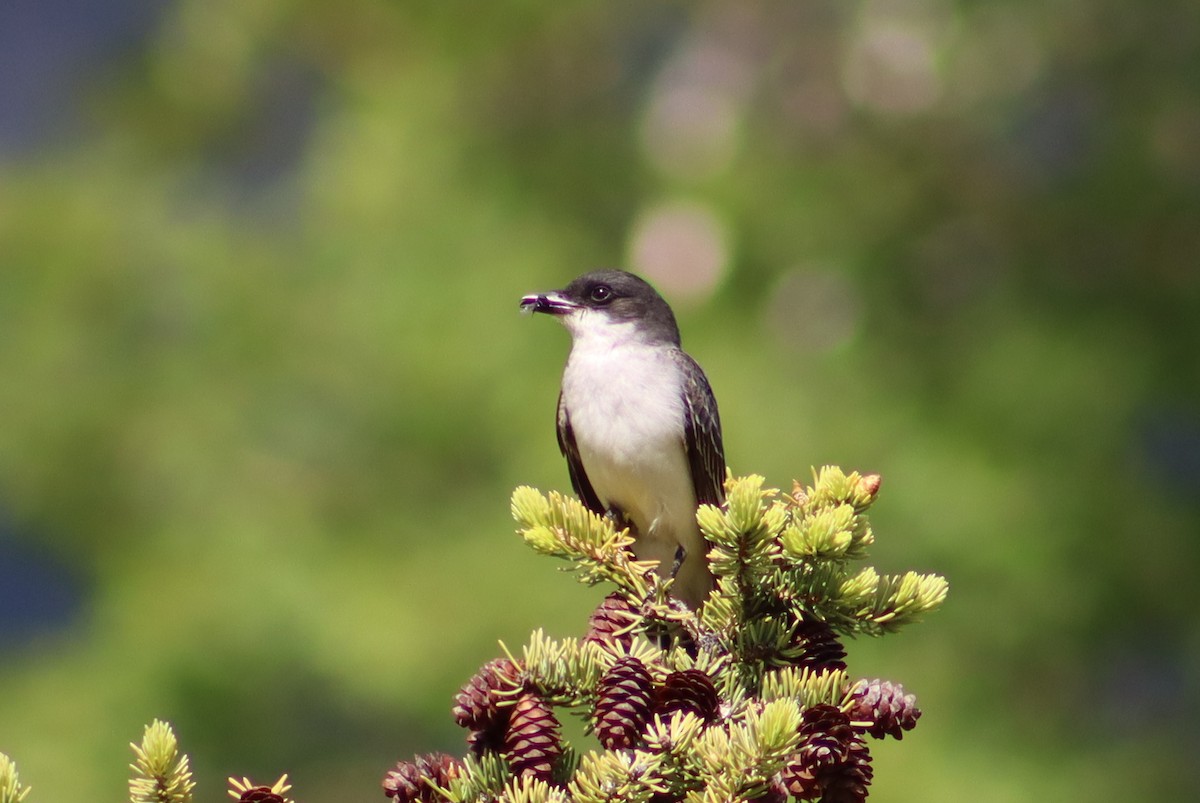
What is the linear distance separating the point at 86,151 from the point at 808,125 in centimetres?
440

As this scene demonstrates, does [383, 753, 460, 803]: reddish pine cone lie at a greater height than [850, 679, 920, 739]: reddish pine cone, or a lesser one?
lesser

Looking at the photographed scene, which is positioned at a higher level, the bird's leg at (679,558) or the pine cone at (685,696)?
the bird's leg at (679,558)

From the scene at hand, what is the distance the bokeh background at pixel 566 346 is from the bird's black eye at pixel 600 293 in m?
1.82

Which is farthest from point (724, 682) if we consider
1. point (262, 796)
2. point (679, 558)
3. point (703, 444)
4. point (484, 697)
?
point (703, 444)

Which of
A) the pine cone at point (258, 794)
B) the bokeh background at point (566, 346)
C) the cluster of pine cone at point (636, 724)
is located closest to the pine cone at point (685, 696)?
the cluster of pine cone at point (636, 724)

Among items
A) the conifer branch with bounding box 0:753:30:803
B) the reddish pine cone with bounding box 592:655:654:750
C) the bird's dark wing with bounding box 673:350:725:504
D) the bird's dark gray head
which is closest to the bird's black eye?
the bird's dark gray head

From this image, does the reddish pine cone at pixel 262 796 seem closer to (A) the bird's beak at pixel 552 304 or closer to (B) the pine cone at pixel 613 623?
(B) the pine cone at pixel 613 623

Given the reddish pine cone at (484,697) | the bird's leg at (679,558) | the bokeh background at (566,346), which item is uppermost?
the bokeh background at (566,346)

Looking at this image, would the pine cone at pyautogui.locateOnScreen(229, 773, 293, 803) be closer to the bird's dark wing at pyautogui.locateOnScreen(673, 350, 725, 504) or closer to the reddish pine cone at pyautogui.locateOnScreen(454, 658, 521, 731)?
the reddish pine cone at pyautogui.locateOnScreen(454, 658, 521, 731)

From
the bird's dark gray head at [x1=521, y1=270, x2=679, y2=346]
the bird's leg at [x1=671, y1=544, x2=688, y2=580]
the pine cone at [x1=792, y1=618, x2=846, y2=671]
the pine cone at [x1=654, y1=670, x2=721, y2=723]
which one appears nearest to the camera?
the pine cone at [x1=654, y1=670, x2=721, y2=723]

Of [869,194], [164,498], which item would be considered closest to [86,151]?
[164,498]

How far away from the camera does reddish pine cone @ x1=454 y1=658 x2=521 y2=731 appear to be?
2.24 metres

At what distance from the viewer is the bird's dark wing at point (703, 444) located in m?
4.01

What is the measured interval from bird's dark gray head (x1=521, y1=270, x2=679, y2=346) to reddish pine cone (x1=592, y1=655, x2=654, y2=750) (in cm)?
222
